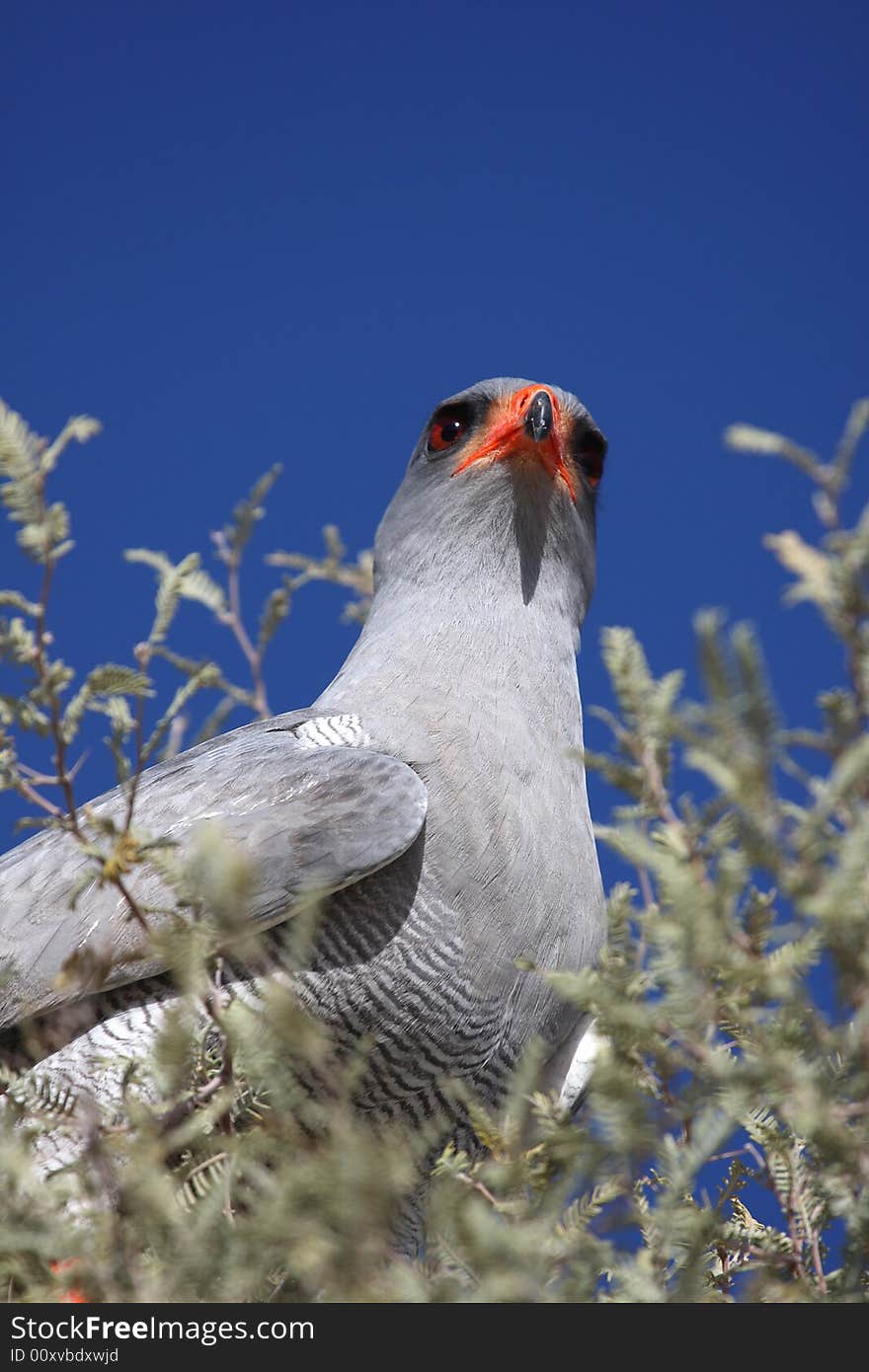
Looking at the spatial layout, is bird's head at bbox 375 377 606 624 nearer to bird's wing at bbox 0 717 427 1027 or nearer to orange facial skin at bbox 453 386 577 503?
orange facial skin at bbox 453 386 577 503

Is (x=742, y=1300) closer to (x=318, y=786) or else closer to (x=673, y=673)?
(x=673, y=673)

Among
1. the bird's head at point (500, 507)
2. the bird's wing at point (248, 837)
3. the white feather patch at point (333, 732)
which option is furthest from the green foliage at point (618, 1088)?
the bird's head at point (500, 507)

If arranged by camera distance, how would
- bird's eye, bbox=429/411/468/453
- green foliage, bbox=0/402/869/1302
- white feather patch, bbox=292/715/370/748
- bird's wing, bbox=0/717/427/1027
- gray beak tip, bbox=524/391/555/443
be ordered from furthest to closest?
bird's eye, bbox=429/411/468/453
gray beak tip, bbox=524/391/555/443
white feather patch, bbox=292/715/370/748
bird's wing, bbox=0/717/427/1027
green foliage, bbox=0/402/869/1302

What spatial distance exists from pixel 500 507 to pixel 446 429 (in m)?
0.58

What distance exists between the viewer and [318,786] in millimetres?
3791

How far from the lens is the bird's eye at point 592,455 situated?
214 inches

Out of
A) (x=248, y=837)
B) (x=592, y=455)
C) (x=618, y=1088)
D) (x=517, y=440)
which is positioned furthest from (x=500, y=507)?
(x=618, y=1088)

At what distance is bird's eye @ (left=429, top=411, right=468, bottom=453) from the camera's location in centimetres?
530

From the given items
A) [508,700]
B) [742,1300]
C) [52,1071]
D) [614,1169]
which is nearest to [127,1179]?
[614,1169]

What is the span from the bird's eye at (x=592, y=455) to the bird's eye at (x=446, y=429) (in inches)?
20.0

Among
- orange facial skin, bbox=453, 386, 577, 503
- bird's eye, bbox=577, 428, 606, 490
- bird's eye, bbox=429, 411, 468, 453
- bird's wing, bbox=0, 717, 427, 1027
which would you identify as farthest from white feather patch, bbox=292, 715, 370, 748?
bird's eye, bbox=577, 428, 606, 490

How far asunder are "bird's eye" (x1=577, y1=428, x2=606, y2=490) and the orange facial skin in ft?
0.91

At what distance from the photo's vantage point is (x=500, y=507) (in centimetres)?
495
